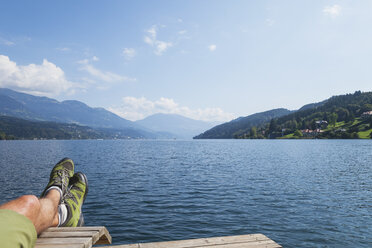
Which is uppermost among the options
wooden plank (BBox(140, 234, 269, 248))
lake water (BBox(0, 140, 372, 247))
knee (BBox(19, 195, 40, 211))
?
knee (BBox(19, 195, 40, 211))

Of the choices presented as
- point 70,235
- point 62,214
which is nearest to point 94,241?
point 70,235

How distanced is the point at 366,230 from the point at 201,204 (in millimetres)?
10084

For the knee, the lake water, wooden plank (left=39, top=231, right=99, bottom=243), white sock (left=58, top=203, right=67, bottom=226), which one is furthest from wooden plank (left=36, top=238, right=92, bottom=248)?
the lake water

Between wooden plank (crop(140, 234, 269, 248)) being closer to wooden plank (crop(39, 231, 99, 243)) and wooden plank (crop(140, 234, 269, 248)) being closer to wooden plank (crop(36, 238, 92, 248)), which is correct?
wooden plank (crop(39, 231, 99, 243))

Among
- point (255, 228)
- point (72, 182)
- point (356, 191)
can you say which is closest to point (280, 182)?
point (356, 191)

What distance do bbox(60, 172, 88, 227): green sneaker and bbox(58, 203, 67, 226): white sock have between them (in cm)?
10

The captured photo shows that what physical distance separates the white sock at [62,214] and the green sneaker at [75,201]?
4.0 inches

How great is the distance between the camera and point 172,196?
66.7ft

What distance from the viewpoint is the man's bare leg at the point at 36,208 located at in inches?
137

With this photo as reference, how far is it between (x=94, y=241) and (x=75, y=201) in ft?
10.4

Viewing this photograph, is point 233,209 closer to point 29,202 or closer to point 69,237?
point 69,237

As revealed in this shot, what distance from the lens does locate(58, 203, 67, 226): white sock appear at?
5988 millimetres

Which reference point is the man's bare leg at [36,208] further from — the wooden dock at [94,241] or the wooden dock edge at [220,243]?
the wooden dock edge at [220,243]

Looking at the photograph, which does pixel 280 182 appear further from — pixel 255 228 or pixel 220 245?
pixel 220 245
